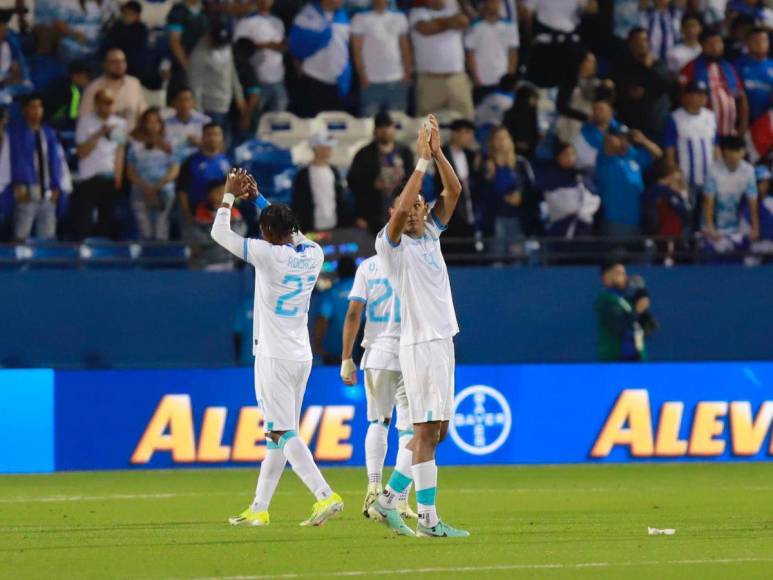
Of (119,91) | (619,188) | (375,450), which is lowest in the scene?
(375,450)

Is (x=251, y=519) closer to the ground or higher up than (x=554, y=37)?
closer to the ground

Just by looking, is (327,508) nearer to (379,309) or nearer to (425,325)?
(425,325)

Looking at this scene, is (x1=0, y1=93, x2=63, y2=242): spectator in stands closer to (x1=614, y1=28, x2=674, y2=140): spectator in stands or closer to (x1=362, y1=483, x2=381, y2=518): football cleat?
(x1=614, y1=28, x2=674, y2=140): spectator in stands

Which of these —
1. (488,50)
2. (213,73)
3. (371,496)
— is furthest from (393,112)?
(371,496)

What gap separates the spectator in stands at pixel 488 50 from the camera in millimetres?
20641

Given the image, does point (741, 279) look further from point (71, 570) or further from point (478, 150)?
point (71, 570)

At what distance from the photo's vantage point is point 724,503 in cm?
1344

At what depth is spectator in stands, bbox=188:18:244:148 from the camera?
19.5 meters

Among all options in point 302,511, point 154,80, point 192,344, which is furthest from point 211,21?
point 302,511

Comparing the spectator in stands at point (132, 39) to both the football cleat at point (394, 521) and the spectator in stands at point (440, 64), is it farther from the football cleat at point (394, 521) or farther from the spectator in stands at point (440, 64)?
the football cleat at point (394, 521)

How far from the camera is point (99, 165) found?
1867cm

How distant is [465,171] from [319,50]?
235 cm

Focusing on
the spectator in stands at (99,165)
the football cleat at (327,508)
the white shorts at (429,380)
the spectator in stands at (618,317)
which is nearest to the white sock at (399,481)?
the football cleat at (327,508)

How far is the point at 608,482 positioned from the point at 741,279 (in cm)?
442
